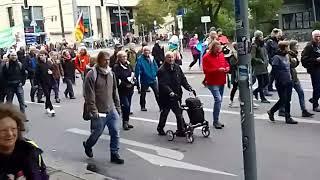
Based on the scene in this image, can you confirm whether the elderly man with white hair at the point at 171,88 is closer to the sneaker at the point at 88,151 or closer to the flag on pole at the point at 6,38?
the sneaker at the point at 88,151

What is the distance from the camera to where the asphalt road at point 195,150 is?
7309 millimetres

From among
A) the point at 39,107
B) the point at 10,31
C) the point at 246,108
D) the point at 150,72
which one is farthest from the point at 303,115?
the point at 10,31

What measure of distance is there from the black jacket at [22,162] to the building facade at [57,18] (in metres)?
77.4

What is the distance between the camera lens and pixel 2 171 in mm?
2990

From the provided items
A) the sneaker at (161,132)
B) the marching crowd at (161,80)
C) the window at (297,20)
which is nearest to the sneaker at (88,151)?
the marching crowd at (161,80)

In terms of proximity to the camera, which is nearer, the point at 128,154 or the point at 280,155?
the point at 280,155

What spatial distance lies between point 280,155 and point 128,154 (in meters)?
2.45

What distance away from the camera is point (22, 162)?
3039 mm

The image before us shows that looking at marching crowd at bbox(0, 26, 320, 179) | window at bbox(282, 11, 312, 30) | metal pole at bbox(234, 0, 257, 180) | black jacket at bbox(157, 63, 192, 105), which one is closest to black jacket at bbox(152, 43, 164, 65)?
marching crowd at bbox(0, 26, 320, 179)

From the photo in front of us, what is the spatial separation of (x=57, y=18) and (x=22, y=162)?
293 ft

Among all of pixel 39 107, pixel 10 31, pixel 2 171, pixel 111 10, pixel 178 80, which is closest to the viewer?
pixel 2 171

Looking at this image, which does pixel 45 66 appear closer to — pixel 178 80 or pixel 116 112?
pixel 178 80

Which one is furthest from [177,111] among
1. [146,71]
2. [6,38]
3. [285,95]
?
[6,38]

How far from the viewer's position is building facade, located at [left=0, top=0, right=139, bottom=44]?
85438 millimetres
